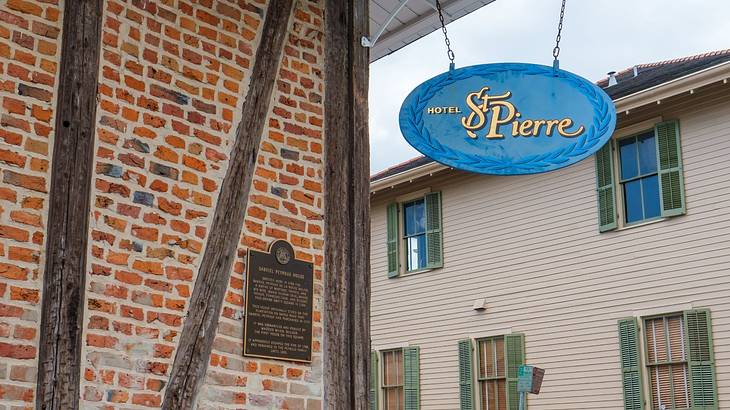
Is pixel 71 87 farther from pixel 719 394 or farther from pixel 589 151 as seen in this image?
pixel 719 394

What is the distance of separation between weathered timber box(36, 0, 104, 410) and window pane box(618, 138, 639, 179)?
1090cm

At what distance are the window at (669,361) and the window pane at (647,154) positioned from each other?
7.27ft

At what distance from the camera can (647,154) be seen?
1433cm

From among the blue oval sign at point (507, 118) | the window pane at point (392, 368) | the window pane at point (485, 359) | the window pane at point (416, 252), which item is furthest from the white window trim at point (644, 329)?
the blue oval sign at point (507, 118)

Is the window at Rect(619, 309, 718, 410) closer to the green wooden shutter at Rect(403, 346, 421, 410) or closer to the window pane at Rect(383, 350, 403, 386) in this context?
the green wooden shutter at Rect(403, 346, 421, 410)

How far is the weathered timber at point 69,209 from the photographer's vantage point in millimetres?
4430

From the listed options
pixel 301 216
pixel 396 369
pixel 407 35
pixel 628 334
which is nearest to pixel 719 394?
pixel 628 334

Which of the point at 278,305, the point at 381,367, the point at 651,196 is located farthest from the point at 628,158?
the point at 278,305

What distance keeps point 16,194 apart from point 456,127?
9.00 ft

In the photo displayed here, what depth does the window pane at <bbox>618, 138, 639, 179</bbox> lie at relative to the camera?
14422mm

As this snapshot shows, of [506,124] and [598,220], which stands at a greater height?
[598,220]

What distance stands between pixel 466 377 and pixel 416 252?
9.03ft

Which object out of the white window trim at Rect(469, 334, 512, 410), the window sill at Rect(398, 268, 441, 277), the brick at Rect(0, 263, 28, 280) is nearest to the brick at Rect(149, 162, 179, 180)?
the brick at Rect(0, 263, 28, 280)

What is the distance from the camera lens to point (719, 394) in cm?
1273
